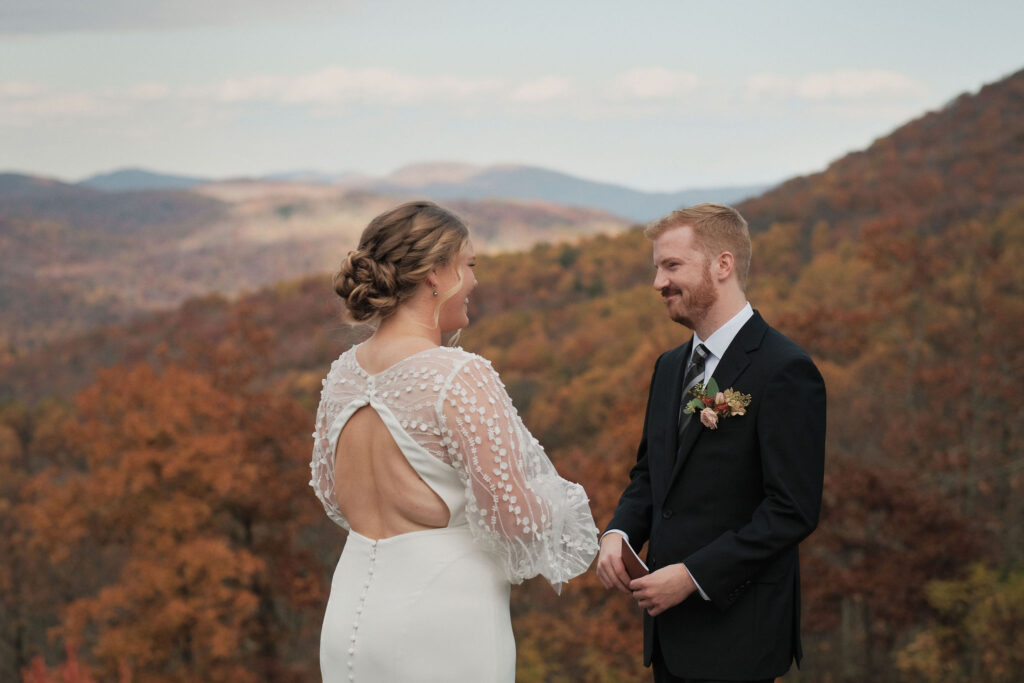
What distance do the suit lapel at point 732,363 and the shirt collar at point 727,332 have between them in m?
0.02

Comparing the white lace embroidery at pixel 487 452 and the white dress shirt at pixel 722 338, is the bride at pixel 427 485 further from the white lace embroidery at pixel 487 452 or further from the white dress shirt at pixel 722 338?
the white dress shirt at pixel 722 338

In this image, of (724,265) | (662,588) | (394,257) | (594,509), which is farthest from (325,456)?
(594,509)

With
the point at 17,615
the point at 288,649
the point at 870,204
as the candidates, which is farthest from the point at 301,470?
the point at 870,204

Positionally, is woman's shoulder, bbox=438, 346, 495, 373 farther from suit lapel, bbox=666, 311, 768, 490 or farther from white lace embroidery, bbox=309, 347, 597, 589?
suit lapel, bbox=666, 311, 768, 490

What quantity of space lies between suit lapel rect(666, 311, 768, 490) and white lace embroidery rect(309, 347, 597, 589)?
0.33 metres

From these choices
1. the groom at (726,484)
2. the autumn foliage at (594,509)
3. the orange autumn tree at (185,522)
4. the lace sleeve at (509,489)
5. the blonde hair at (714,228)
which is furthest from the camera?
the orange autumn tree at (185,522)

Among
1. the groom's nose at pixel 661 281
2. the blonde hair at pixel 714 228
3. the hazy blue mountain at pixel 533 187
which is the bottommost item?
the groom's nose at pixel 661 281

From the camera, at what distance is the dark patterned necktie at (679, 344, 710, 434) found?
9.86 feet

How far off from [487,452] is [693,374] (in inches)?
30.8

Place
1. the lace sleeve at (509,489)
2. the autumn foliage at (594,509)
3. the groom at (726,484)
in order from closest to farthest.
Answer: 1. the lace sleeve at (509,489)
2. the groom at (726,484)
3. the autumn foliage at (594,509)

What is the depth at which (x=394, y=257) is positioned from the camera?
2.64 m

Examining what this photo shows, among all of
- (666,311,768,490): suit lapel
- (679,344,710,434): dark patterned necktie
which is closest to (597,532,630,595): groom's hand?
(666,311,768,490): suit lapel

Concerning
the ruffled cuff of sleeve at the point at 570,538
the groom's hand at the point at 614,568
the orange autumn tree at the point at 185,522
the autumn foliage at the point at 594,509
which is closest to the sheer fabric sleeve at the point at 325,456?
the ruffled cuff of sleeve at the point at 570,538

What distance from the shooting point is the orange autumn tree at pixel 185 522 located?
17.3 metres
